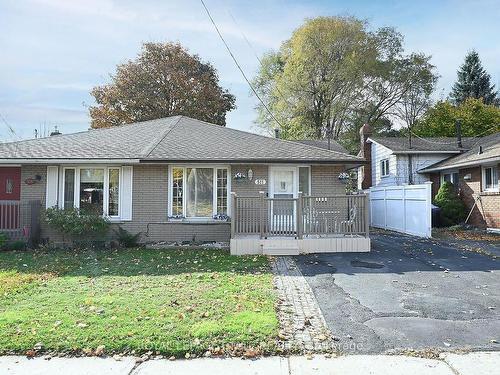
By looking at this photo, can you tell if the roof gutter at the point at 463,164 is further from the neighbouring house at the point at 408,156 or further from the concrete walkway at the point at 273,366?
the concrete walkway at the point at 273,366

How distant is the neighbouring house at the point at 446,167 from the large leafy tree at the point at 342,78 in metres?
8.54

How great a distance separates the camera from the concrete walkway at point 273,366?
3.85 meters

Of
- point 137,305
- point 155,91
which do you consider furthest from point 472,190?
point 155,91

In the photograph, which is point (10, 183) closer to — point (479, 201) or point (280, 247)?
point (280, 247)

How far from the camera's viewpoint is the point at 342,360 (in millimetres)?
4062

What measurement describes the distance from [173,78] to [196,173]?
22.9 m

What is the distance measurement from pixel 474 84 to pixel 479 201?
2937cm

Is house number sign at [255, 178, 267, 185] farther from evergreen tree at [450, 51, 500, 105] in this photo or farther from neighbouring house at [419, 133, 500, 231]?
evergreen tree at [450, 51, 500, 105]

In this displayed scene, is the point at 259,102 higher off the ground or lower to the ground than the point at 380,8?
higher

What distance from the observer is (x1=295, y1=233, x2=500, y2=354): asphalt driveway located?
4.62m

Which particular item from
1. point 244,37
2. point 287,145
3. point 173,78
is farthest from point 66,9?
point 173,78

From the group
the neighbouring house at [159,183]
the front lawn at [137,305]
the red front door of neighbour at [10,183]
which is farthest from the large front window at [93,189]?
the front lawn at [137,305]

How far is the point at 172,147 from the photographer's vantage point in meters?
13.0

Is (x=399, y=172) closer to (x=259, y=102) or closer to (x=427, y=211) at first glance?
(x=427, y=211)
